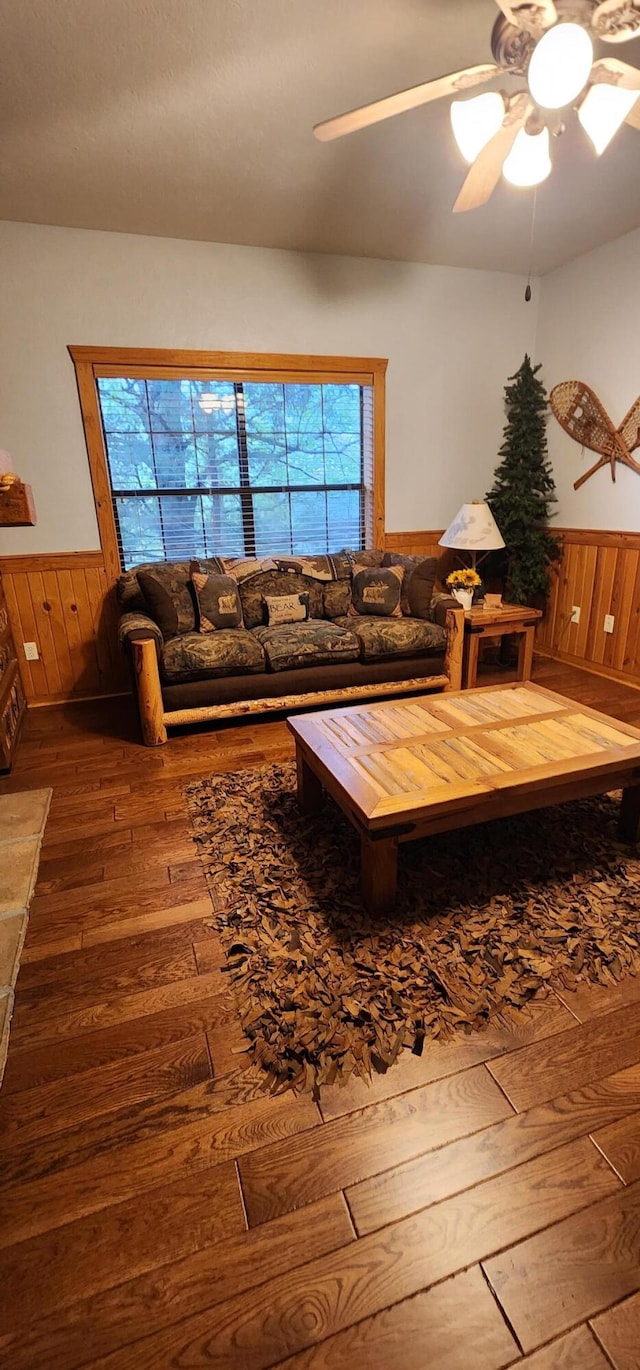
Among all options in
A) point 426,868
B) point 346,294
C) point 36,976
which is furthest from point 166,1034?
point 346,294

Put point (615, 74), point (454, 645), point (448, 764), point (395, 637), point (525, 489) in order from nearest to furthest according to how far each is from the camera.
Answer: point (615, 74), point (448, 764), point (395, 637), point (454, 645), point (525, 489)

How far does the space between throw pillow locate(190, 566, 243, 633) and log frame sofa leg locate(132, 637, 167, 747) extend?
0.53m

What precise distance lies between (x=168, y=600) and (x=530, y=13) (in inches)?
102

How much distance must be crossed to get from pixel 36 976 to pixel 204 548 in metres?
2.98

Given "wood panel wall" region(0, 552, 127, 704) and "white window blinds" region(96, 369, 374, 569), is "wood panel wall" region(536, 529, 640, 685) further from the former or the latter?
"wood panel wall" region(0, 552, 127, 704)

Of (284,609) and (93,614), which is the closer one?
(284,609)

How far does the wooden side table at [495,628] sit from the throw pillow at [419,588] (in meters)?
0.27

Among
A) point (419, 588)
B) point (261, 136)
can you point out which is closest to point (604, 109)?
point (261, 136)

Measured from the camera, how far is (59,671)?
3.84 meters

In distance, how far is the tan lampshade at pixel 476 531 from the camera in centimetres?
400

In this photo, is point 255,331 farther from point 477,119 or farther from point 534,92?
point 534,92

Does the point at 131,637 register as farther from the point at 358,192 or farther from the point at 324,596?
the point at 358,192

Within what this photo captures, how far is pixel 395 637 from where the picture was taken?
347 cm

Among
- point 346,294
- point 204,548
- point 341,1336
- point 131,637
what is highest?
point 346,294
